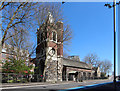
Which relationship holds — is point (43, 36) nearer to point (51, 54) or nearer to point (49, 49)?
point (49, 49)

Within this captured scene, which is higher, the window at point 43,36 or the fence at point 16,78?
the window at point 43,36

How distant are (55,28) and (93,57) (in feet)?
172

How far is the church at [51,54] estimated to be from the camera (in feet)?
106

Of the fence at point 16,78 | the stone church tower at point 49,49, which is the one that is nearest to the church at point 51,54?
the stone church tower at point 49,49

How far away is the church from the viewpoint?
32250mm

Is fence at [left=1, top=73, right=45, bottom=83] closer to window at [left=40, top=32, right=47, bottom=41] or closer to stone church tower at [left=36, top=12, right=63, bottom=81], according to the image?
stone church tower at [left=36, top=12, right=63, bottom=81]

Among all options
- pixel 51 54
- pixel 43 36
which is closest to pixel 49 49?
pixel 51 54

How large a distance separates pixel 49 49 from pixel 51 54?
61.5 inches

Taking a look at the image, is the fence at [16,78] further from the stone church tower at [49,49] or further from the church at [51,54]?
the stone church tower at [49,49]

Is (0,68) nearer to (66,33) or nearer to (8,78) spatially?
(8,78)

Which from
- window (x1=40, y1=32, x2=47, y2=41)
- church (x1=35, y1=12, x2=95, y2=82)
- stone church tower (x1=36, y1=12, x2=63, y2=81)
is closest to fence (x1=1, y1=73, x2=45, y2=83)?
church (x1=35, y1=12, x2=95, y2=82)

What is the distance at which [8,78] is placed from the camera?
24.6m

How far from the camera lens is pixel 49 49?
38.8m

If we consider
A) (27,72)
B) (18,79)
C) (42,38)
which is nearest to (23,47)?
(42,38)
